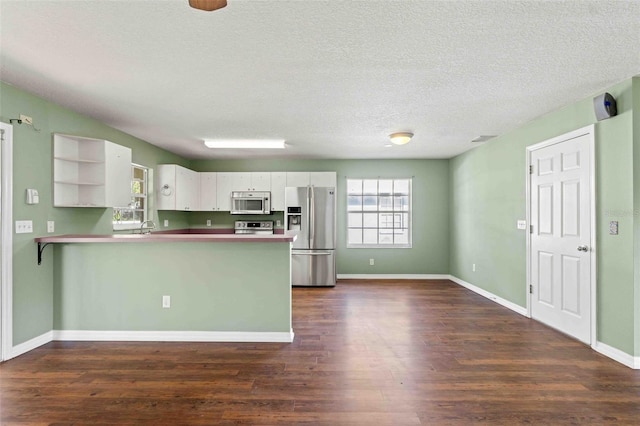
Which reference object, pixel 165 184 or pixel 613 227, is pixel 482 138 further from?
pixel 165 184

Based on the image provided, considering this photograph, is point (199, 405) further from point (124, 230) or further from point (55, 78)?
point (124, 230)

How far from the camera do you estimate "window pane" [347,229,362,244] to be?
6645 millimetres

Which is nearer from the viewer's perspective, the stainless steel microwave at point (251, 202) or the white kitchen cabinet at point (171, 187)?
the white kitchen cabinet at point (171, 187)

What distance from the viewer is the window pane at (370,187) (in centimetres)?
664

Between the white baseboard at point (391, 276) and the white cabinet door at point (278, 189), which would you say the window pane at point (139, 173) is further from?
the white baseboard at point (391, 276)

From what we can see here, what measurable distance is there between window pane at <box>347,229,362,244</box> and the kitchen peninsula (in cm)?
343

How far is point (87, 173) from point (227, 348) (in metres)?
2.47

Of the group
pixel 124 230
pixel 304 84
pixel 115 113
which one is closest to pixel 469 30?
pixel 304 84

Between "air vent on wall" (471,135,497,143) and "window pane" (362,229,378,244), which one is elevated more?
"air vent on wall" (471,135,497,143)

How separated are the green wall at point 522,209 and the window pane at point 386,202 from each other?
1.20 m

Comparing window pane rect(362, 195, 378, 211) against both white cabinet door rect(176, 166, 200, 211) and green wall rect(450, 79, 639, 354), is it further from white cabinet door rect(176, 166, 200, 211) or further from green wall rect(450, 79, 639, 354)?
white cabinet door rect(176, 166, 200, 211)

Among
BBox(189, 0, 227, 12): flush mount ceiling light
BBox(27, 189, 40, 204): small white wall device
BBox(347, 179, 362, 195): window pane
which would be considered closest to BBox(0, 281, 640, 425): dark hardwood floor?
BBox(27, 189, 40, 204): small white wall device

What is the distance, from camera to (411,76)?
264 cm

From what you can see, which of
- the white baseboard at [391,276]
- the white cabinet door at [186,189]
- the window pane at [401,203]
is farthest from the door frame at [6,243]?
the window pane at [401,203]
